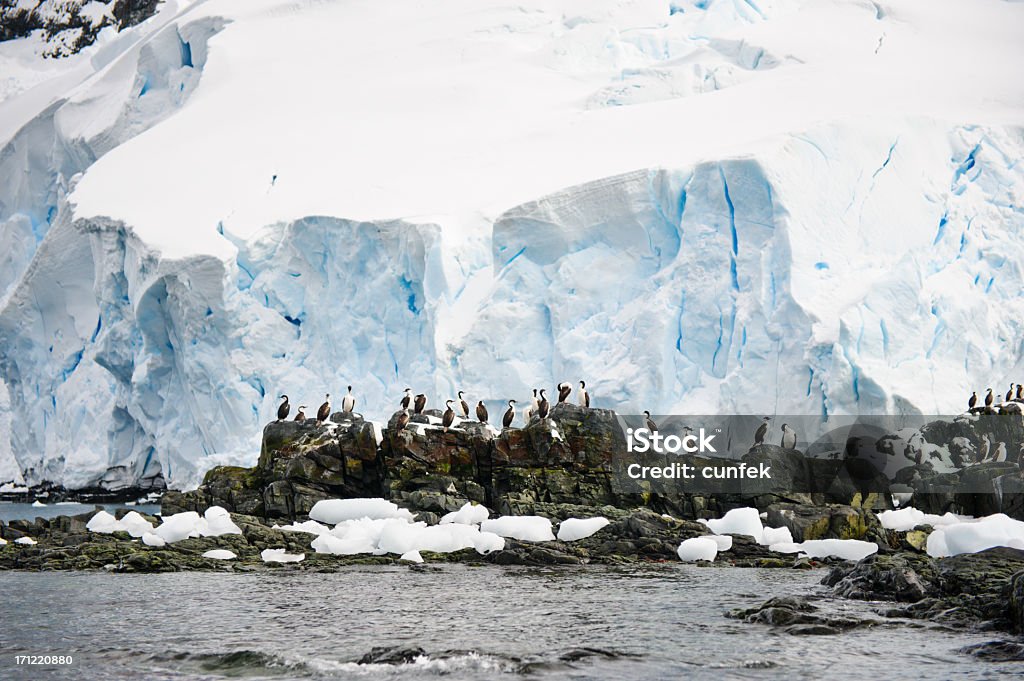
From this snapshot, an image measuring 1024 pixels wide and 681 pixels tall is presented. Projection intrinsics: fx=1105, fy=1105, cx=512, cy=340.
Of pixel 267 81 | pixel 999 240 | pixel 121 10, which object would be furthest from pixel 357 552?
pixel 121 10

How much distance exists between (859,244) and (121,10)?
137ft

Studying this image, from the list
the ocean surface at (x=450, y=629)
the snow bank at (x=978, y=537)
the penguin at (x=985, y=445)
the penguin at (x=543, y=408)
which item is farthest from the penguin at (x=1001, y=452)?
the penguin at (x=543, y=408)

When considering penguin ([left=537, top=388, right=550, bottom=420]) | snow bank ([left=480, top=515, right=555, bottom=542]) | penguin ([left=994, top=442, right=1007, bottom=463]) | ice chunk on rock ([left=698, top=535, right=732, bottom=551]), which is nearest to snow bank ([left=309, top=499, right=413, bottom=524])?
snow bank ([left=480, top=515, right=555, bottom=542])

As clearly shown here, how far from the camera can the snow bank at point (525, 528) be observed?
1516 cm

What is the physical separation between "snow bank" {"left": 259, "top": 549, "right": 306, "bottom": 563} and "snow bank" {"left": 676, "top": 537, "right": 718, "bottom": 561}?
16.5 feet

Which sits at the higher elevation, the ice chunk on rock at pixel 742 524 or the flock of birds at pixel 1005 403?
the flock of birds at pixel 1005 403

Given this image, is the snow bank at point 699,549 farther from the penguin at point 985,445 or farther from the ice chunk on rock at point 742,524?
the penguin at point 985,445

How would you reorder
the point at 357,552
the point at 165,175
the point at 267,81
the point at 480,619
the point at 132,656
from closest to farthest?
the point at 132,656, the point at 480,619, the point at 357,552, the point at 165,175, the point at 267,81

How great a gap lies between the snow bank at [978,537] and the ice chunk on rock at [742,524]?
2825 millimetres

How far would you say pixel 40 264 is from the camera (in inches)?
1188

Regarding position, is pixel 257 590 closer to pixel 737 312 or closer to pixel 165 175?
pixel 737 312

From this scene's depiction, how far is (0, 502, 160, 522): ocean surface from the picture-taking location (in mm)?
23812

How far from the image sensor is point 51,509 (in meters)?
25.7

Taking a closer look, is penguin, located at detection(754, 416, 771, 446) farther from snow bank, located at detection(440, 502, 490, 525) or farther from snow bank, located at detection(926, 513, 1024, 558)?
snow bank, located at detection(926, 513, 1024, 558)
